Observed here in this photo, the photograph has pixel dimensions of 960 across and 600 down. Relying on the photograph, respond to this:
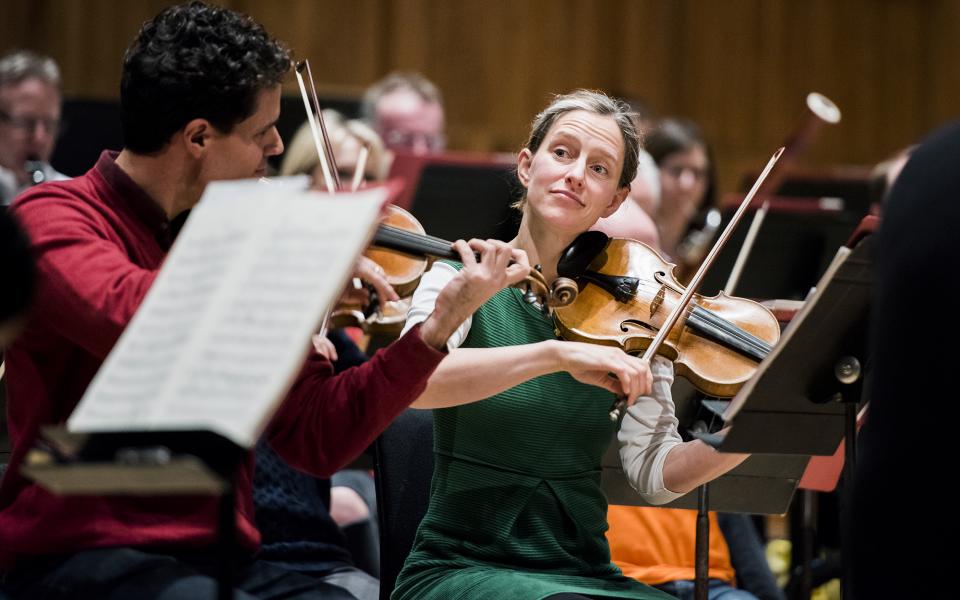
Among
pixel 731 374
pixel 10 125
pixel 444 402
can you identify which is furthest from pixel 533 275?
pixel 10 125

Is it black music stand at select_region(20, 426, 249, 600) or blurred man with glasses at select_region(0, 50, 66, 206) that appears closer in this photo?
black music stand at select_region(20, 426, 249, 600)

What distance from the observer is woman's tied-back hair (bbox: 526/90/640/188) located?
6.89 ft

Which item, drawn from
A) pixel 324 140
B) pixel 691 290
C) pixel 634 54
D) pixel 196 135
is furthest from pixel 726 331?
pixel 634 54

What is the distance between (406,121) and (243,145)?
255cm

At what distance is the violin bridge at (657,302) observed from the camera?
80.7 inches

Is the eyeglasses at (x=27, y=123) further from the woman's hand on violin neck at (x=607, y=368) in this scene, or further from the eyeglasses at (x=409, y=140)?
the woman's hand on violin neck at (x=607, y=368)

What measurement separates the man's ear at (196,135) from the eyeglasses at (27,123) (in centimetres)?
223

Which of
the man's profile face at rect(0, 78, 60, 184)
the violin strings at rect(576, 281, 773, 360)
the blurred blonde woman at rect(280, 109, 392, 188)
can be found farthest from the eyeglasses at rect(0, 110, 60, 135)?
the violin strings at rect(576, 281, 773, 360)

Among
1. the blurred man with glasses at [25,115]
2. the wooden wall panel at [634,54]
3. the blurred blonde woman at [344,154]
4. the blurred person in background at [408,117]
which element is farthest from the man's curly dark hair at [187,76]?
the wooden wall panel at [634,54]

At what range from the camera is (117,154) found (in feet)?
5.68

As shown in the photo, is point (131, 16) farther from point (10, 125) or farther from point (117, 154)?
point (117, 154)

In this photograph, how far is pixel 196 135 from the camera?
5.41ft

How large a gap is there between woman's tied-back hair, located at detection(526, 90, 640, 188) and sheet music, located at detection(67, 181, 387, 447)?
0.95 metres

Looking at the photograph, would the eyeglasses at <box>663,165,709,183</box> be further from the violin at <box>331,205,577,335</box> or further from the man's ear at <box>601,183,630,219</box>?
the man's ear at <box>601,183,630,219</box>
